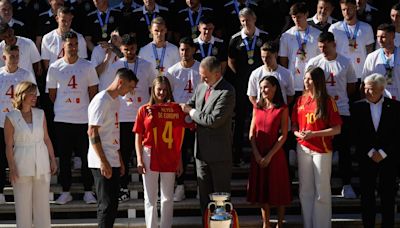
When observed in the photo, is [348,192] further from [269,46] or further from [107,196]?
[107,196]

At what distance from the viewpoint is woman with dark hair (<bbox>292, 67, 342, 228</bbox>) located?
779 centimetres

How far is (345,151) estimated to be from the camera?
8727 mm

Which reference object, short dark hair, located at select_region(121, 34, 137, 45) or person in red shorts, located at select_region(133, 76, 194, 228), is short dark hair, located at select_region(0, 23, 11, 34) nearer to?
short dark hair, located at select_region(121, 34, 137, 45)

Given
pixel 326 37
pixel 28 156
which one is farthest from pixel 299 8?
pixel 28 156

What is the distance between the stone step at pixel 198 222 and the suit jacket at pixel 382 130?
0.84m

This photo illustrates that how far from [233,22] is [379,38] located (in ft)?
7.76

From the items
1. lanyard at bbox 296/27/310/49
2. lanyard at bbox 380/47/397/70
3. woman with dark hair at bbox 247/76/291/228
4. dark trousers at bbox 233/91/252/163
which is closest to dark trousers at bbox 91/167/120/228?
woman with dark hair at bbox 247/76/291/228

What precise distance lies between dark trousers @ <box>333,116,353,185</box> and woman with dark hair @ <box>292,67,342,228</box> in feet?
A: 2.61

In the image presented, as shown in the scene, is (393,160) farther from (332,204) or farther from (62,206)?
(62,206)

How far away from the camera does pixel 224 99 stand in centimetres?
745

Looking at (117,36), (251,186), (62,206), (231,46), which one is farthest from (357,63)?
(62,206)

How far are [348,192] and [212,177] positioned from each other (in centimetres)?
197

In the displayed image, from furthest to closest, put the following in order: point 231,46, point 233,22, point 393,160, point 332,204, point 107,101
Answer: point 233,22 → point 231,46 → point 332,204 → point 393,160 → point 107,101

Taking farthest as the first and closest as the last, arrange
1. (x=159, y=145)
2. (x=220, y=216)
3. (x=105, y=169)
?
(x=159, y=145) → (x=105, y=169) → (x=220, y=216)
